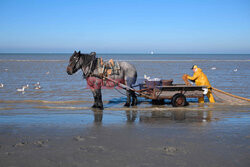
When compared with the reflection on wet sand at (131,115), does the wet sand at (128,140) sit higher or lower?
higher

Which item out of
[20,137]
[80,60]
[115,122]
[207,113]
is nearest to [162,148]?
[115,122]

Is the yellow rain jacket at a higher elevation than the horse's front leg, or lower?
higher

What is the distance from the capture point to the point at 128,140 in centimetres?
580

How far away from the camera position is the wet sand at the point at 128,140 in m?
4.71

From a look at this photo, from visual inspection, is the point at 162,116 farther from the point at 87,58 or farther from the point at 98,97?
the point at 87,58

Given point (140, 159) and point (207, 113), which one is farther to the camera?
point (207, 113)

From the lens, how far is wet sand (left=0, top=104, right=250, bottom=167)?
4.71 metres

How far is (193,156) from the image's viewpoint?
Answer: 4.87 meters

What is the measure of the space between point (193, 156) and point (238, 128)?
2.49 metres

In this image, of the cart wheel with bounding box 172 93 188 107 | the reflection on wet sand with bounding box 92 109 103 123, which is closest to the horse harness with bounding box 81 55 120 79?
the reflection on wet sand with bounding box 92 109 103 123

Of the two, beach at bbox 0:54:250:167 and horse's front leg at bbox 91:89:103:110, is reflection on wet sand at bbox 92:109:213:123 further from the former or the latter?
horse's front leg at bbox 91:89:103:110

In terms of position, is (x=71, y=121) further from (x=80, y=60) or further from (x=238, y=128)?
(x=238, y=128)

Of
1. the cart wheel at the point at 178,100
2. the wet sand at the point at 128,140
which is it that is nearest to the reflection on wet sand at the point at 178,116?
the wet sand at the point at 128,140

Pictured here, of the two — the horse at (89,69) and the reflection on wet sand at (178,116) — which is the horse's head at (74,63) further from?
the reflection on wet sand at (178,116)
